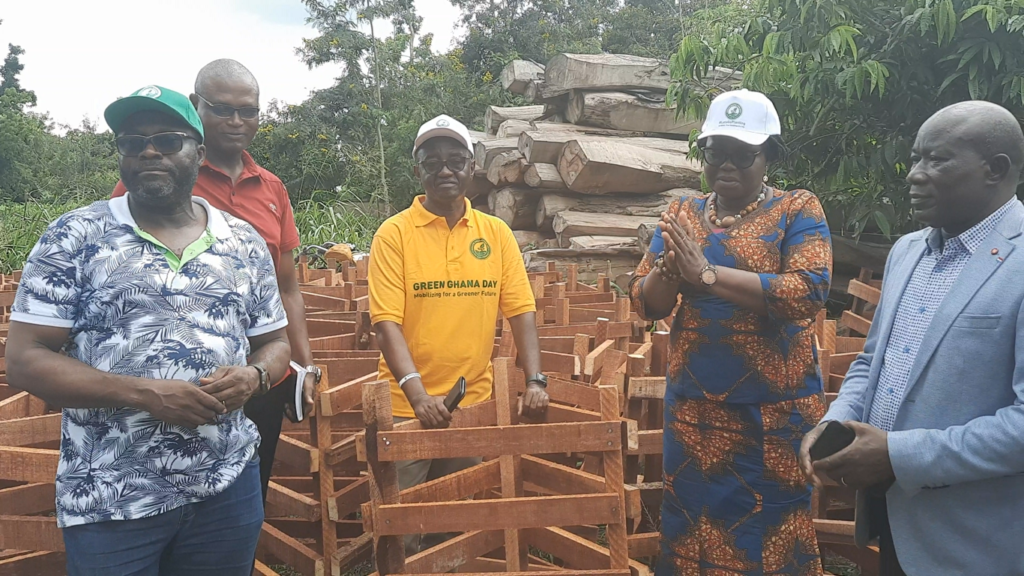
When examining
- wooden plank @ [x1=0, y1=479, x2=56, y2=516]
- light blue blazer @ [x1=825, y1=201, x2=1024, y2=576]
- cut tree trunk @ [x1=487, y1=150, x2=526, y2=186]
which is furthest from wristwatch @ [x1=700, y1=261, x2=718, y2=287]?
cut tree trunk @ [x1=487, y1=150, x2=526, y2=186]

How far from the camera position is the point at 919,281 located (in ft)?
5.78

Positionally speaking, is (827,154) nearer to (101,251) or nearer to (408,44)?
(101,251)

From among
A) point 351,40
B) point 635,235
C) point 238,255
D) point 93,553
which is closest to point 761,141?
point 238,255

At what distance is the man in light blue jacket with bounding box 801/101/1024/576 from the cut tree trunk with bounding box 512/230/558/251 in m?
7.39

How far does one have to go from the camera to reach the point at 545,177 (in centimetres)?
872

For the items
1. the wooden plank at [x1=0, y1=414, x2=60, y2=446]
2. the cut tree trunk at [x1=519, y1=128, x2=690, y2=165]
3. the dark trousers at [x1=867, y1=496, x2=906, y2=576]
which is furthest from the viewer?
the cut tree trunk at [x1=519, y1=128, x2=690, y2=165]

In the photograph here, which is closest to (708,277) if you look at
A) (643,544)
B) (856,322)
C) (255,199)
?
(643,544)

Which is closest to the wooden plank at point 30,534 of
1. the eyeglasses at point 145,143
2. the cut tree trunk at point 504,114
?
the eyeglasses at point 145,143

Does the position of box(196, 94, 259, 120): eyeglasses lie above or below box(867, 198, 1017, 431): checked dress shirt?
above

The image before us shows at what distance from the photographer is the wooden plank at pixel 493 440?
2.17 m

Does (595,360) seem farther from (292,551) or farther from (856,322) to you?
(856,322)

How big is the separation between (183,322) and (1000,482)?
5.82ft

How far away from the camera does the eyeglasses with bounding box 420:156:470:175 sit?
2.65 m

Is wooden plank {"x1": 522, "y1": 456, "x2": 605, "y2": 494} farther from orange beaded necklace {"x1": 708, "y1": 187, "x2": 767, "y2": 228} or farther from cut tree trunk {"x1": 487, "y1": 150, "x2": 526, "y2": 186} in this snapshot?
cut tree trunk {"x1": 487, "y1": 150, "x2": 526, "y2": 186}
